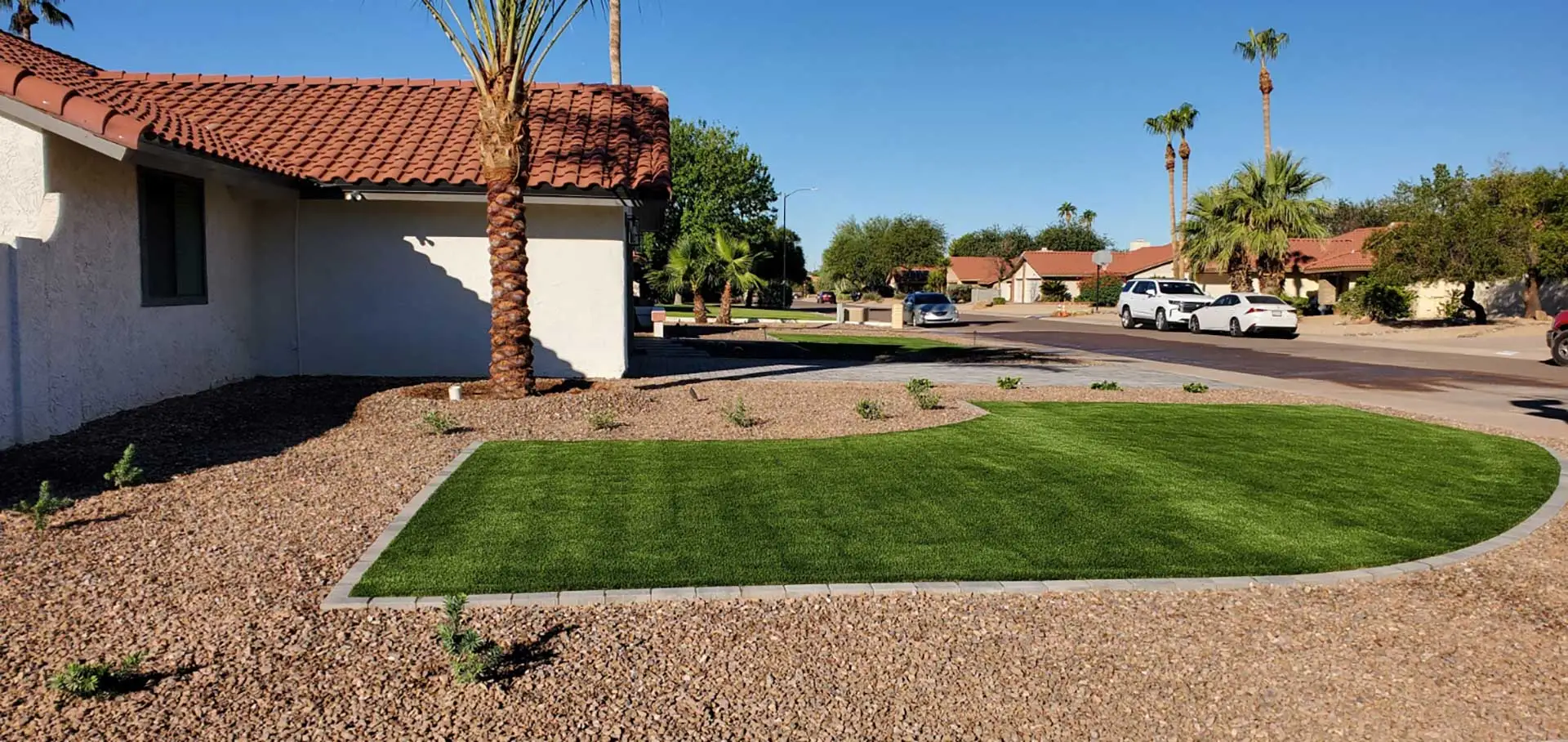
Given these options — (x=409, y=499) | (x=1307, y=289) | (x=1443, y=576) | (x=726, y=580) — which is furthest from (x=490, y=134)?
(x=1307, y=289)

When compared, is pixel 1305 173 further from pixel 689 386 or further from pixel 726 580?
pixel 726 580

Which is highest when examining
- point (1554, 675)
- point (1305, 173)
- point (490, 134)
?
point (1305, 173)


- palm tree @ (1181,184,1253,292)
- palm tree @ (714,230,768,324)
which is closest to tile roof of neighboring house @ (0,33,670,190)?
palm tree @ (714,230,768,324)

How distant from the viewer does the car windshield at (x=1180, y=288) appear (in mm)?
40394

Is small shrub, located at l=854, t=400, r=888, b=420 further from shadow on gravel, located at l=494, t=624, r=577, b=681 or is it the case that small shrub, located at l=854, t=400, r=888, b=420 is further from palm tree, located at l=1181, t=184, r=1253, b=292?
palm tree, located at l=1181, t=184, r=1253, b=292

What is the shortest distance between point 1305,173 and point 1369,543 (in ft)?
143

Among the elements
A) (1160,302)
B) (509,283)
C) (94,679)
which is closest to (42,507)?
(94,679)

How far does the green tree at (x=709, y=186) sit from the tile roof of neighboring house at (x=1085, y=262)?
30081 millimetres

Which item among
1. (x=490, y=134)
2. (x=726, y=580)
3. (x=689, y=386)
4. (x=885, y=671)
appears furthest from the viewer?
(x=689, y=386)

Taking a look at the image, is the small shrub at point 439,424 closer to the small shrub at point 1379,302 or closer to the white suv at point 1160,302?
the white suv at point 1160,302

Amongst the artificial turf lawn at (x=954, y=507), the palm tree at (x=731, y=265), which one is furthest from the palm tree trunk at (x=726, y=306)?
the artificial turf lawn at (x=954, y=507)

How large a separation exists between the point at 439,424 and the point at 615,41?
21.1m

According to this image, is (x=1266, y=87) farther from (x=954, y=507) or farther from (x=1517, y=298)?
(x=954, y=507)

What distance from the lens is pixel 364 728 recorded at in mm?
4062
